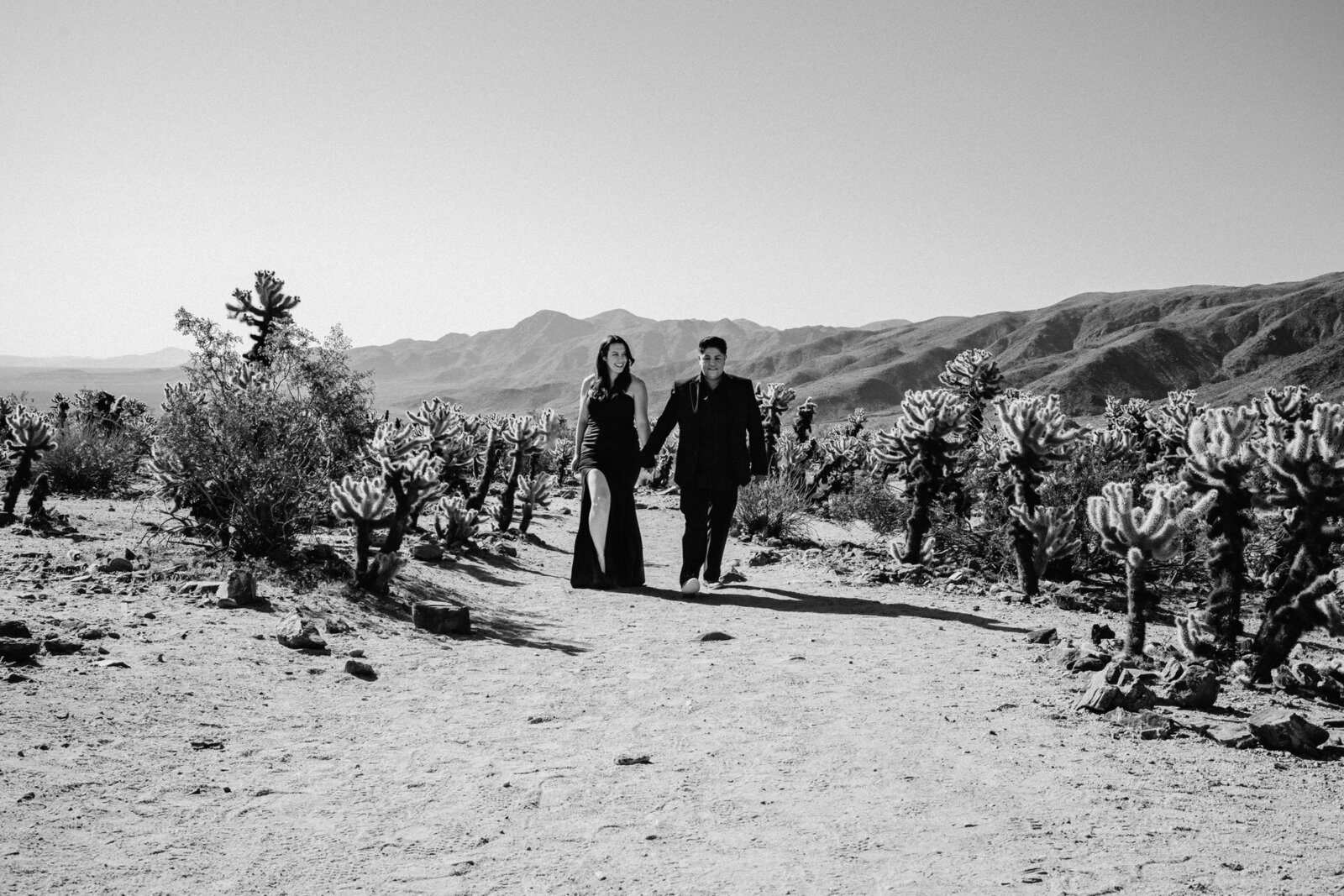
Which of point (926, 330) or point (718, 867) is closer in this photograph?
point (718, 867)

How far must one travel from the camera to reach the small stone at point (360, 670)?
5047mm

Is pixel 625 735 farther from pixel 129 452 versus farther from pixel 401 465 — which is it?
pixel 129 452

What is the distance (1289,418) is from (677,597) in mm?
8147

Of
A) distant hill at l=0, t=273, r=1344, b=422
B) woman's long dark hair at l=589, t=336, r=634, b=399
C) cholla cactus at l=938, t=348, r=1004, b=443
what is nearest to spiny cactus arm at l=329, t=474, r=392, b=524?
woman's long dark hair at l=589, t=336, r=634, b=399

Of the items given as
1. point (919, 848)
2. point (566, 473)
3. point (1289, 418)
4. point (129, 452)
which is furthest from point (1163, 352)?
point (919, 848)

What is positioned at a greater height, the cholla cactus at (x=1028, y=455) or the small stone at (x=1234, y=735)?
the cholla cactus at (x=1028, y=455)

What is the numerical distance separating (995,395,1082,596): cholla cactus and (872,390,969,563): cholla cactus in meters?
1.01

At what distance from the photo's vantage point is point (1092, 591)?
8617mm

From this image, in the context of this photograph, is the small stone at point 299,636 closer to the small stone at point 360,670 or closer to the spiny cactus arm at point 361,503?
the small stone at point 360,670

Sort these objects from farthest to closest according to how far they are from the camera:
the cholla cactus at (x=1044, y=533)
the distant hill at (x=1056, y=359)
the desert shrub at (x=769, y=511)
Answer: the distant hill at (x=1056, y=359), the desert shrub at (x=769, y=511), the cholla cactus at (x=1044, y=533)

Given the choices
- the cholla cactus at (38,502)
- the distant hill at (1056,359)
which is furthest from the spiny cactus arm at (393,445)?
the distant hill at (1056,359)

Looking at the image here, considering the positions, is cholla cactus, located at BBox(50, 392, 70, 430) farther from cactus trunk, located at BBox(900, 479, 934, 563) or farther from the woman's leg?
cactus trunk, located at BBox(900, 479, 934, 563)

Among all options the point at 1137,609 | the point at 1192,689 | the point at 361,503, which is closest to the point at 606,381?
the point at 361,503

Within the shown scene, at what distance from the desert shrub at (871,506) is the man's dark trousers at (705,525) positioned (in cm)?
451
